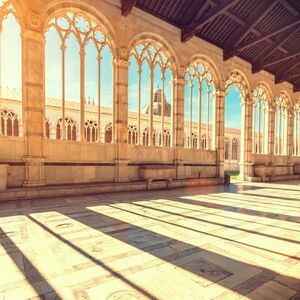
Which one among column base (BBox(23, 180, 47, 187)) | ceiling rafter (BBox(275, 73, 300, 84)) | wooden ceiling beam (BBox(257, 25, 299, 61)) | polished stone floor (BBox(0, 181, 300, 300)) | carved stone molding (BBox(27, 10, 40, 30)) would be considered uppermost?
wooden ceiling beam (BBox(257, 25, 299, 61))

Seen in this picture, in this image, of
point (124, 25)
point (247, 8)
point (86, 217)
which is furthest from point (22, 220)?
point (247, 8)

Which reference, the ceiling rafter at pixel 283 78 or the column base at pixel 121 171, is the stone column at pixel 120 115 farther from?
the ceiling rafter at pixel 283 78

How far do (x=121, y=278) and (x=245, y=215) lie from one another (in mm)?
3479

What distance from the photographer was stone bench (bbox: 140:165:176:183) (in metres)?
8.35

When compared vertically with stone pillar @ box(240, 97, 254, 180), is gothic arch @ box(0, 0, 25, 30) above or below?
above

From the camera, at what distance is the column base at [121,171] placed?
7987 millimetres

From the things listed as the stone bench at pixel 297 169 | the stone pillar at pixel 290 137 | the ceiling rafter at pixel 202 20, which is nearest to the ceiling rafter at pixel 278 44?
the ceiling rafter at pixel 202 20

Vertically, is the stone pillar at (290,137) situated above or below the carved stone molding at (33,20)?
below

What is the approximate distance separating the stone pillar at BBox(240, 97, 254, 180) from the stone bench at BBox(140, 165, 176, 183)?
6280mm

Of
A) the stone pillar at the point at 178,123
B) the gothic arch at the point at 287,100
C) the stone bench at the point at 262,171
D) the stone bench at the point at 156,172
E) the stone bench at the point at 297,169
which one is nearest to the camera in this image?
the stone bench at the point at 156,172

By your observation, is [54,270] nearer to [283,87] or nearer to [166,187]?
[166,187]

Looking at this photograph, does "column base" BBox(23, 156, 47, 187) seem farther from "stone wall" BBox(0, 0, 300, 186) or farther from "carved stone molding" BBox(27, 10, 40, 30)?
"carved stone molding" BBox(27, 10, 40, 30)

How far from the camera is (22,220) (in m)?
3.96

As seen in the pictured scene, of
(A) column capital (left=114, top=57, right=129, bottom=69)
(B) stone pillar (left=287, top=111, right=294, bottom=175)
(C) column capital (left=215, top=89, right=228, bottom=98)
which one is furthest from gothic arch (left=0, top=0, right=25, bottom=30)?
(B) stone pillar (left=287, top=111, right=294, bottom=175)
